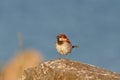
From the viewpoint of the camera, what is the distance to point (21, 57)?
4.45 metres

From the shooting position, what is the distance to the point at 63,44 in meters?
9.05

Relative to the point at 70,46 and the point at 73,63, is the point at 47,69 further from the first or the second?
the point at 70,46

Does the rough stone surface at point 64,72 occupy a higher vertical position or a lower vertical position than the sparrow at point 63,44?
lower

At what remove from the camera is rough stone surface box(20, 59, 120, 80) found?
271 inches

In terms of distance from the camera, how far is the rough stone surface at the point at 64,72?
6.88 meters

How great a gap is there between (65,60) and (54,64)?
1.24 ft

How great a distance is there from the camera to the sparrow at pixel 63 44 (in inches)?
354

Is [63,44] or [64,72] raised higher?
[63,44]

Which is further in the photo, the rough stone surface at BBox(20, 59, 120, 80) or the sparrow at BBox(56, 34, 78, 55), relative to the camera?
the sparrow at BBox(56, 34, 78, 55)

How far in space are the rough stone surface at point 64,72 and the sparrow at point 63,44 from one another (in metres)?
1.15

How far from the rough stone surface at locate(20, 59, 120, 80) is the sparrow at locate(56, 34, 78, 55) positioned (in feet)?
3.77

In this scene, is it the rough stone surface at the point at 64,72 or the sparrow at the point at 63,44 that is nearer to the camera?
the rough stone surface at the point at 64,72

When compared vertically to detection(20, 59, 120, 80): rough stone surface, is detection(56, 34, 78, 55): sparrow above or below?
above

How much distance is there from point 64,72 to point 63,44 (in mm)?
2090
